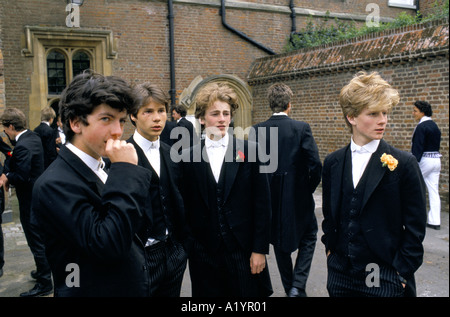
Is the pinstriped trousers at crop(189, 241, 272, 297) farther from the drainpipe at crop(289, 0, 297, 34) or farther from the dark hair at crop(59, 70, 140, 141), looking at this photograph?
the drainpipe at crop(289, 0, 297, 34)

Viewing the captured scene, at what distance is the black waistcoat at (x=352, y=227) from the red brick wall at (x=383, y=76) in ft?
20.2

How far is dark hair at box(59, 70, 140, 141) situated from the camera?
1746mm

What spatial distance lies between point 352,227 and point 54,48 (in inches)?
426

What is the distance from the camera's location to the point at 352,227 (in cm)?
248

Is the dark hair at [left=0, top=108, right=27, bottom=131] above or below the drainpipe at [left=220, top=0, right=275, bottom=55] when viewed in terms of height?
below

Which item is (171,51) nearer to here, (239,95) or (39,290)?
(239,95)

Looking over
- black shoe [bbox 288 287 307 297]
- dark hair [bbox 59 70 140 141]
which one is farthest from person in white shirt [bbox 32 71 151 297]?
black shoe [bbox 288 287 307 297]

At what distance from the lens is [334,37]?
13727 mm

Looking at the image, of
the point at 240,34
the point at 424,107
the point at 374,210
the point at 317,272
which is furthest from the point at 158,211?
the point at 240,34

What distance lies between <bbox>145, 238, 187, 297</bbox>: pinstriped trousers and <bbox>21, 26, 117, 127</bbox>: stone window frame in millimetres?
9556

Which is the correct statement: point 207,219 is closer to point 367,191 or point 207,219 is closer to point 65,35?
point 367,191

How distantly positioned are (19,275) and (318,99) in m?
8.08

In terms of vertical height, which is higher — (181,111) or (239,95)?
(239,95)

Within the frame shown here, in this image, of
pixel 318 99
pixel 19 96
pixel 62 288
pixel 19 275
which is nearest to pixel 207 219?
pixel 62 288
